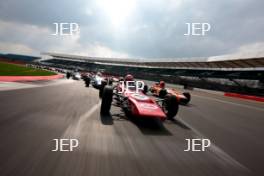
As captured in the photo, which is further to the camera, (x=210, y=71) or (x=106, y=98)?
(x=210, y=71)

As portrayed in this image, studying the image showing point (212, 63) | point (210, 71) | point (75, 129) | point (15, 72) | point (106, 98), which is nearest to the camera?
point (75, 129)

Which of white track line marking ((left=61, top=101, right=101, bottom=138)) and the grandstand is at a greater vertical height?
the grandstand

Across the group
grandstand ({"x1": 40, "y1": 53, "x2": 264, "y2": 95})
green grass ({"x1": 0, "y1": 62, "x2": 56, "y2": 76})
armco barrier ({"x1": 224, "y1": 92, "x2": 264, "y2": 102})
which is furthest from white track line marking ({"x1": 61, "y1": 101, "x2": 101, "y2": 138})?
armco barrier ({"x1": 224, "y1": 92, "x2": 264, "y2": 102})

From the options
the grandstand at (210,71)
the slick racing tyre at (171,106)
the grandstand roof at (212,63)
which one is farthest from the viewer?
the grandstand roof at (212,63)

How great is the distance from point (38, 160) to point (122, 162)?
1.17 metres

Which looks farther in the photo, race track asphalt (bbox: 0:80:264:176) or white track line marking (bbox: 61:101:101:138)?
white track line marking (bbox: 61:101:101:138)

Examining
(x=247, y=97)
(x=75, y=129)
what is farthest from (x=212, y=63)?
(x=75, y=129)

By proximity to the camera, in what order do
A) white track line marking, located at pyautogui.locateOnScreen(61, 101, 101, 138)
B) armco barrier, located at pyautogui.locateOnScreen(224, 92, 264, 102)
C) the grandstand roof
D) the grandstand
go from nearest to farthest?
white track line marking, located at pyautogui.locateOnScreen(61, 101, 101, 138)
armco barrier, located at pyautogui.locateOnScreen(224, 92, 264, 102)
the grandstand
the grandstand roof

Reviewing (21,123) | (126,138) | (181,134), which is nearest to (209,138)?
(181,134)

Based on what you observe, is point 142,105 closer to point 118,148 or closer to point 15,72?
point 118,148

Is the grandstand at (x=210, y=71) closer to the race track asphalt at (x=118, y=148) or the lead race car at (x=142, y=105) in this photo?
the lead race car at (x=142, y=105)

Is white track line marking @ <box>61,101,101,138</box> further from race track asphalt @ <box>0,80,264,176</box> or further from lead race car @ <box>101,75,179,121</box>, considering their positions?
lead race car @ <box>101,75,179,121</box>

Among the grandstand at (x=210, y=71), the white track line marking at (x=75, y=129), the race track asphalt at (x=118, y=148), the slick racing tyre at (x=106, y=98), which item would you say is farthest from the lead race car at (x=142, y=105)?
the grandstand at (x=210, y=71)

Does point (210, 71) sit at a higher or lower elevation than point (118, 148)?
higher
